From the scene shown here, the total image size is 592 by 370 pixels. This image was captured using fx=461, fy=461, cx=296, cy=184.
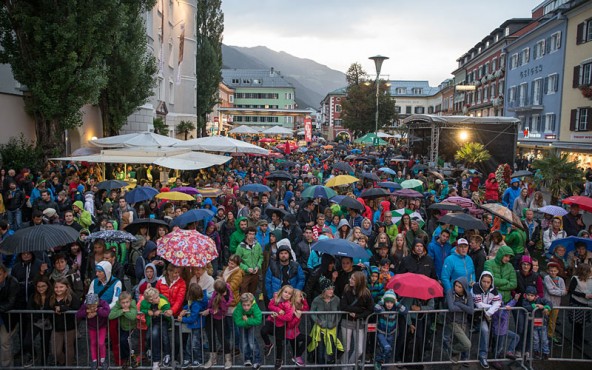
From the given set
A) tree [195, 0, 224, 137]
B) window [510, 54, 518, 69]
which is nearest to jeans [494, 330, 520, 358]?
window [510, 54, 518, 69]

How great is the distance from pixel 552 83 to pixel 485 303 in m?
33.1

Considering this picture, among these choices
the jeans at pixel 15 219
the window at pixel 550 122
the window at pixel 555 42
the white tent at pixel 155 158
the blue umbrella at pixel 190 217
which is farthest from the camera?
the window at pixel 550 122

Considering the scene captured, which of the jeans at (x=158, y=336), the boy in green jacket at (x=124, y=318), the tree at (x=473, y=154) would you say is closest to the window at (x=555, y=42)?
the tree at (x=473, y=154)

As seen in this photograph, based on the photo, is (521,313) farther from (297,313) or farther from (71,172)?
(71,172)

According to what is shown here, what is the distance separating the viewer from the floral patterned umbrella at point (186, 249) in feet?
21.6

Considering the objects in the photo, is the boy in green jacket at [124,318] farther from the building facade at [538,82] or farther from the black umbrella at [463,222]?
the building facade at [538,82]

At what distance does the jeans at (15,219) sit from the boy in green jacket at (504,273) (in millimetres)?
11153

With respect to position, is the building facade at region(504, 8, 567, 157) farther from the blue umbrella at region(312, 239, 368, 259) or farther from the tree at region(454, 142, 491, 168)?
the blue umbrella at region(312, 239, 368, 259)

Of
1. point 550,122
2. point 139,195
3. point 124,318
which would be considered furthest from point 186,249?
point 550,122

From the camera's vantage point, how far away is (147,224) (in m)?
8.76

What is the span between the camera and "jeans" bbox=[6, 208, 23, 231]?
11.8m

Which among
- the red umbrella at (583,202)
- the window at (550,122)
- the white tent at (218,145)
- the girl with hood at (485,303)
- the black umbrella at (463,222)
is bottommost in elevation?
the girl with hood at (485,303)

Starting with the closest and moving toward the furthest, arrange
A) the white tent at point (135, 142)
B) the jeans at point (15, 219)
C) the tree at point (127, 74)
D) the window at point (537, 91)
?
1. the jeans at point (15, 219)
2. the white tent at point (135, 142)
3. the tree at point (127, 74)
4. the window at point (537, 91)

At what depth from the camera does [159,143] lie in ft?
55.5
